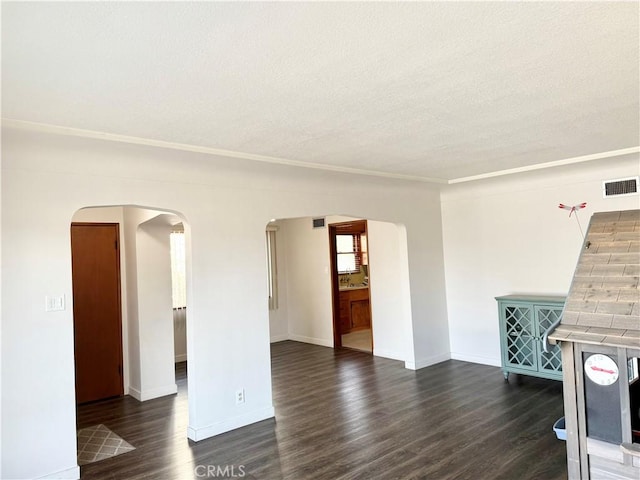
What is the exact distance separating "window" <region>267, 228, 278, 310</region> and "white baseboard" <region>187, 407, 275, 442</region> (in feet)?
13.1

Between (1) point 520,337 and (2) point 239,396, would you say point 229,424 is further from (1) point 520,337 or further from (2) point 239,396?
(1) point 520,337

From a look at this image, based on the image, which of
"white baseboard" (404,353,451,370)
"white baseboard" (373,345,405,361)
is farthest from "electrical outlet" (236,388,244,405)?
"white baseboard" (373,345,405,361)

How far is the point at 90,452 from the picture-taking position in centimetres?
367

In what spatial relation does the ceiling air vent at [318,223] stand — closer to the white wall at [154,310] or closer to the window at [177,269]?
the window at [177,269]

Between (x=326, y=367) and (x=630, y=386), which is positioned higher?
(x=630, y=386)

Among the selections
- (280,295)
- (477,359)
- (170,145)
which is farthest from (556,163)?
(280,295)

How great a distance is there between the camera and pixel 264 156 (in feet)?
12.4

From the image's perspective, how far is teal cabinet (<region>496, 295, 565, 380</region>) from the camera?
4793mm

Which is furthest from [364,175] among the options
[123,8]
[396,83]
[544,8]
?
[123,8]

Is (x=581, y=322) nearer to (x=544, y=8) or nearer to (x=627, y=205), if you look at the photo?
(x=544, y=8)

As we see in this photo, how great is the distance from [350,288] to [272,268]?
5.74ft

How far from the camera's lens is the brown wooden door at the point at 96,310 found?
4969 mm

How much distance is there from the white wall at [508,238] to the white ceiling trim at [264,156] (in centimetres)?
27

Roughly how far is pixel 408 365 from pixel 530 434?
230 cm
